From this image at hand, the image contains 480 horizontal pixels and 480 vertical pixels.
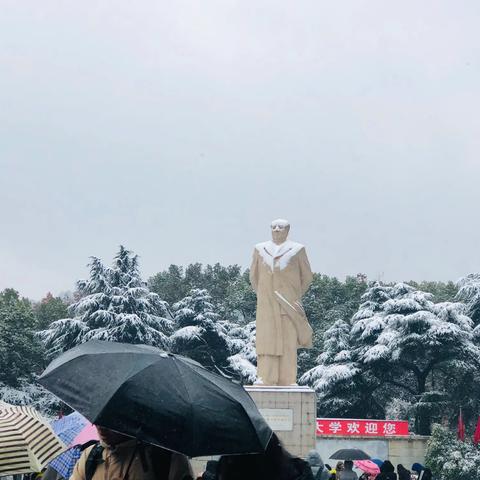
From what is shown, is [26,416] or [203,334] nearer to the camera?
[26,416]

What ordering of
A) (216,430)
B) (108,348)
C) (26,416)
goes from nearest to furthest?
(216,430) → (108,348) → (26,416)

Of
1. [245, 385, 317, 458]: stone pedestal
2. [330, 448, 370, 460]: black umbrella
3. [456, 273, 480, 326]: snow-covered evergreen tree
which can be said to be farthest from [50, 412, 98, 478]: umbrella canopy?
[456, 273, 480, 326]: snow-covered evergreen tree

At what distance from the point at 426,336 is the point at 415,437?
385cm

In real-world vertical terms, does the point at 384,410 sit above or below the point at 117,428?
above

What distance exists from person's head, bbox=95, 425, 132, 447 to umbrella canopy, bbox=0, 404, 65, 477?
23.0 inches

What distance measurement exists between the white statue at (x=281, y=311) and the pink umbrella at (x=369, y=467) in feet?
5.33

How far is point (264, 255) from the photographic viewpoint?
44.4ft

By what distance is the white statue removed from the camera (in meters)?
13.3

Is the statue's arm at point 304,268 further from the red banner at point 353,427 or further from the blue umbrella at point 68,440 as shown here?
the blue umbrella at point 68,440

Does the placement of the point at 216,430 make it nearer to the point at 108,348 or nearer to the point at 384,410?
the point at 108,348

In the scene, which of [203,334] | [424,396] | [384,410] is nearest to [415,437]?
[424,396]

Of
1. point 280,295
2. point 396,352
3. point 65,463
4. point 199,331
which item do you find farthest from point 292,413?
point 199,331

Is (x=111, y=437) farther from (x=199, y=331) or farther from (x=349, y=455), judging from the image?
(x=199, y=331)

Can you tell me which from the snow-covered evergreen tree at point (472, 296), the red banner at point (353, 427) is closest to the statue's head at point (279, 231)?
the red banner at point (353, 427)
